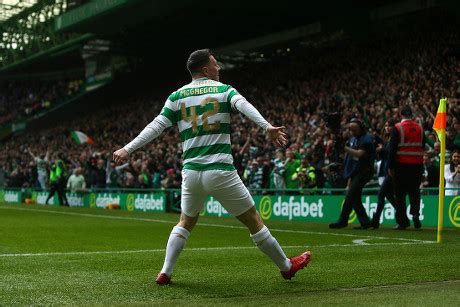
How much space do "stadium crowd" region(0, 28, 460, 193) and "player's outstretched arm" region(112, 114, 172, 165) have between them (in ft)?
21.0

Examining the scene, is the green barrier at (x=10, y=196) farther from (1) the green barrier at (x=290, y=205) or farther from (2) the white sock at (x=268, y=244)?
(2) the white sock at (x=268, y=244)

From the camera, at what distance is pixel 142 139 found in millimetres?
6168

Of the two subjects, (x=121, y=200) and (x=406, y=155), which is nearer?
(x=406, y=155)

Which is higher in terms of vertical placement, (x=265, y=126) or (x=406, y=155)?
(x=265, y=126)

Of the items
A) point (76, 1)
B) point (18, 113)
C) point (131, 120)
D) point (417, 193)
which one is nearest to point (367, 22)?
point (131, 120)

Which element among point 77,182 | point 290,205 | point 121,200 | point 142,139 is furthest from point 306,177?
point 77,182

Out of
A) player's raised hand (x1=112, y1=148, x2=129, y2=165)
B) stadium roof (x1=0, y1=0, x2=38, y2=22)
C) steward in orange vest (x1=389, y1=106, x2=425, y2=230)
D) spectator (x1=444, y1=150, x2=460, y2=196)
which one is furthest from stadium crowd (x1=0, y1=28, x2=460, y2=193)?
stadium roof (x1=0, y1=0, x2=38, y2=22)

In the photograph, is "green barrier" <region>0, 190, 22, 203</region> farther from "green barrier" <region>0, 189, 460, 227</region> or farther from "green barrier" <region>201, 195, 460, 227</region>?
"green barrier" <region>201, 195, 460, 227</region>

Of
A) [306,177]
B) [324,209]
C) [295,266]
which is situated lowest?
[324,209]

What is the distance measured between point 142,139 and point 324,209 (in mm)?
11906

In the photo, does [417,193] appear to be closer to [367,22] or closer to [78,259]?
[78,259]

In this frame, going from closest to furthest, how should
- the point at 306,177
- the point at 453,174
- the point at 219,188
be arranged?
the point at 219,188, the point at 453,174, the point at 306,177

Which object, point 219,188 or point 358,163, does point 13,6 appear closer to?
point 358,163

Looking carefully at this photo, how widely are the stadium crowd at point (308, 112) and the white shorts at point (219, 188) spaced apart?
641cm
